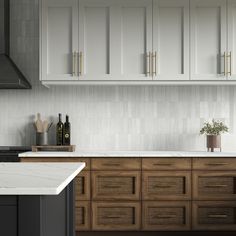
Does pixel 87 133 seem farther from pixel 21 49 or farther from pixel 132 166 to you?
pixel 21 49

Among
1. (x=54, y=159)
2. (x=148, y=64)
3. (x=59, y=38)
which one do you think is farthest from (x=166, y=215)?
(x=59, y=38)

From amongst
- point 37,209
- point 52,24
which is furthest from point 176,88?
point 37,209

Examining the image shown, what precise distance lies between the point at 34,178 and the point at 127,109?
2.90 metres

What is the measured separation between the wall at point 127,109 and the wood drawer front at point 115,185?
663mm

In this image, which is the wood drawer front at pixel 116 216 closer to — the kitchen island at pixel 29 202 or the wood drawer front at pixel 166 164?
the wood drawer front at pixel 166 164

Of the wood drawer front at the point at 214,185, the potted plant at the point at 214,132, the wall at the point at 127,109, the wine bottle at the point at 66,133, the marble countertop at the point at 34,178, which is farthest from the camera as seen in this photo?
the wall at the point at 127,109

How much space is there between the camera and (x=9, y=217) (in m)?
1.62

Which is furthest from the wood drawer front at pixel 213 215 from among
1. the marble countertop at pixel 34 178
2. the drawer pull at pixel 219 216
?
the marble countertop at pixel 34 178

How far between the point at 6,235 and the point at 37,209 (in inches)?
6.6

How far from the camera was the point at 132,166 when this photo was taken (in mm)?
4004

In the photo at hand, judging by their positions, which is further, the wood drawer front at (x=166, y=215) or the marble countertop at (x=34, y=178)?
the wood drawer front at (x=166, y=215)

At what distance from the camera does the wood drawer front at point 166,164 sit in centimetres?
400

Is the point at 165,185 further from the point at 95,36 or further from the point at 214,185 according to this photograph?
the point at 95,36

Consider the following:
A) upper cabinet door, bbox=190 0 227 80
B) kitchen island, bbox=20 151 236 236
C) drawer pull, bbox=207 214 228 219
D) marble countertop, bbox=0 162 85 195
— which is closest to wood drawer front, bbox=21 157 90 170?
kitchen island, bbox=20 151 236 236
